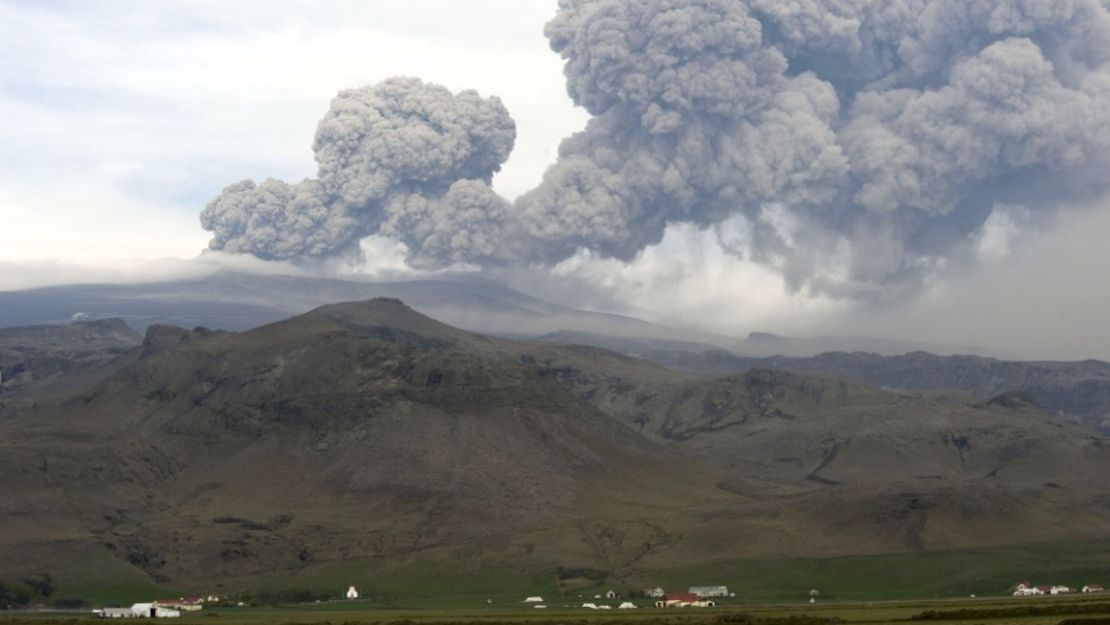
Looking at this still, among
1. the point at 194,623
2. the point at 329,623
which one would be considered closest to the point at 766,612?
the point at 329,623

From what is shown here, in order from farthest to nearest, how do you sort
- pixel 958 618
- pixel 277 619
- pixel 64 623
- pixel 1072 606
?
1. pixel 277 619
2. pixel 64 623
3. pixel 1072 606
4. pixel 958 618

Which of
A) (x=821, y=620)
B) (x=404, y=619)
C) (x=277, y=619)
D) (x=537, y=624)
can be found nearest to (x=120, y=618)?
(x=277, y=619)

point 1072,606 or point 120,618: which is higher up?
point 1072,606

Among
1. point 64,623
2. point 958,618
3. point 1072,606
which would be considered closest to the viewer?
point 958,618

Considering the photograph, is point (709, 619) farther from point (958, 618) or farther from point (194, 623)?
point (194, 623)

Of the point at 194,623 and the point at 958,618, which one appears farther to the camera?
the point at 194,623

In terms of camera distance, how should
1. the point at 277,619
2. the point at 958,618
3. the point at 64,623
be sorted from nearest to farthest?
the point at 958,618, the point at 64,623, the point at 277,619

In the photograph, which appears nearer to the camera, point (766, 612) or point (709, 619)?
point (709, 619)

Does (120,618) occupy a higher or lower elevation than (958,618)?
lower

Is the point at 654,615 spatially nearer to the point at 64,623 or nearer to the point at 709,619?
the point at 709,619
